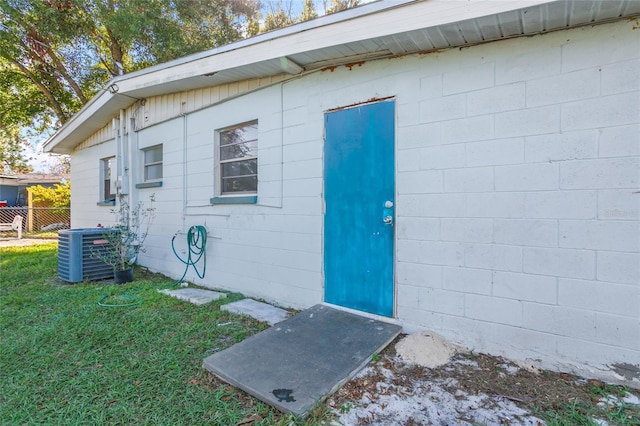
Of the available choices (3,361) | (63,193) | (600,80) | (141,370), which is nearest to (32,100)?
(63,193)

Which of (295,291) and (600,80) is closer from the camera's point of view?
(600,80)

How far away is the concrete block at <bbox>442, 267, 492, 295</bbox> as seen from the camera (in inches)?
103

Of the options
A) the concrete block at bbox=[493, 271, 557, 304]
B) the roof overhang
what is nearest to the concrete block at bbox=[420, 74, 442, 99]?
the roof overhang

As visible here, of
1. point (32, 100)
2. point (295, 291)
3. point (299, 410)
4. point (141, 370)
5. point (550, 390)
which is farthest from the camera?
point (32, 100)

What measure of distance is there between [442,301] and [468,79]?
1859 mm

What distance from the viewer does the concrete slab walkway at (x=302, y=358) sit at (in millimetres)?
2082

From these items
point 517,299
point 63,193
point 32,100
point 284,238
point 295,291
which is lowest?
point 295,291

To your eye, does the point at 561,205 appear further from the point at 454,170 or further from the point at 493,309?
the point at 493,309

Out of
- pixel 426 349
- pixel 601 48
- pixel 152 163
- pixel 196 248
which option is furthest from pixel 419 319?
pixel 152 163

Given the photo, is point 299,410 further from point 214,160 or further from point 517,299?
point 214,160

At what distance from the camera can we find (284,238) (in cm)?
392

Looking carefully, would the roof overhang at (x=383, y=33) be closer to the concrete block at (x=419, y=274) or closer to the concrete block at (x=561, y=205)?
the concrete block at (x=561, y=205)

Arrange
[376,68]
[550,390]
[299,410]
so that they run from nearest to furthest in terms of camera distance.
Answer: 1. [299,410]
2. [550,390]
3. [376,68]

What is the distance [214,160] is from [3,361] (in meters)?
3.07
